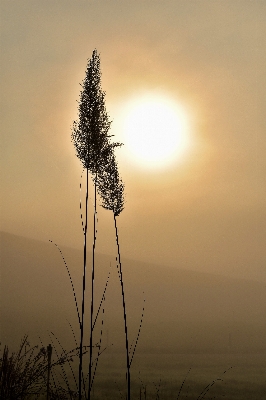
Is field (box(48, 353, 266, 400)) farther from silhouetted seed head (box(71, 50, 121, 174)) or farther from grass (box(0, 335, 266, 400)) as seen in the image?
silhouetted seed head (box(71, 50, 121, 174))

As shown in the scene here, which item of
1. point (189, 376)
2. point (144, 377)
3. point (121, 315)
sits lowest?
point (189, 376)

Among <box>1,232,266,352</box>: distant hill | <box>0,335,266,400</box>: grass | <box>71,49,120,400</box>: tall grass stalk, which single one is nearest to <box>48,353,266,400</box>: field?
<box>0,335,266,400</box>: grass

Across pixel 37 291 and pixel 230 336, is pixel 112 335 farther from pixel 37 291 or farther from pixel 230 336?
pixel 37 291

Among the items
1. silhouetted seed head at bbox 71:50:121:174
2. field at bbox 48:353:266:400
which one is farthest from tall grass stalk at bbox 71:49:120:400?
field at bbox 48:353:266:400

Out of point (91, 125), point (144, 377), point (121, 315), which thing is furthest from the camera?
point (121, 315)

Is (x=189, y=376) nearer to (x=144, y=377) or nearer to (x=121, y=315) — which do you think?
(x=144, y=377)

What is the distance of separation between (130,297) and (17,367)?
19248cm

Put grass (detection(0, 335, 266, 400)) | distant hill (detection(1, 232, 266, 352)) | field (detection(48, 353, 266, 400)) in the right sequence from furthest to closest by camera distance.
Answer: distant hill (detection(1, 232, 266, 352)) < field (detection(48, 353, 266, 400)) < grass (detection(0, 335, 266, 400))

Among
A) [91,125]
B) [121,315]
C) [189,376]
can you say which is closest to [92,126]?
[91,125]

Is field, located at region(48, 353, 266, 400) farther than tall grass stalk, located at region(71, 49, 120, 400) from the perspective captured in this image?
Yes

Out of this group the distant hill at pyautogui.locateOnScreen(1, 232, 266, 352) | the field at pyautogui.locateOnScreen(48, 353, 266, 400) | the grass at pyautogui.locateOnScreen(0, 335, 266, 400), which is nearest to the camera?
the grass at pyautogui.locateOnScreen(0, 335, 266, 400)

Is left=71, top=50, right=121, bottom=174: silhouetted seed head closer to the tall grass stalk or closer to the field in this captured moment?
the tall grass stalk

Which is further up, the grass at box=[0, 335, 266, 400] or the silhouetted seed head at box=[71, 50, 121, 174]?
the silhouetted seed head at box=[71, 50, 121, 174]

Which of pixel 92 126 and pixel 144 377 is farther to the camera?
pixel 144 377
